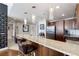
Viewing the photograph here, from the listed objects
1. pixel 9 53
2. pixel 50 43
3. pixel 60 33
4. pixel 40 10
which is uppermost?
pixel 40 10

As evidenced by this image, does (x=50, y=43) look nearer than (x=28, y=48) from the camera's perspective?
Yes

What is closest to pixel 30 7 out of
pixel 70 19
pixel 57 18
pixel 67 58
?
pixel 57 18

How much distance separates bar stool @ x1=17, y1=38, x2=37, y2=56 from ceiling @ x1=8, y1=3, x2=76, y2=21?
1.38 ft

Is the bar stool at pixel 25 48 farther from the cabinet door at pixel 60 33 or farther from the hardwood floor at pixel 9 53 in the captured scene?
the cabinet door at pixel 60 33

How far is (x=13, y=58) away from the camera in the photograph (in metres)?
1.74

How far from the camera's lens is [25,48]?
2.07 metres

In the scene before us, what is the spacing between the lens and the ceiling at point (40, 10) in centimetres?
177

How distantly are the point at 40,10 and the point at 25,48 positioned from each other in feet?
2.51

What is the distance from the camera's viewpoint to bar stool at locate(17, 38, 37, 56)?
1896 mm

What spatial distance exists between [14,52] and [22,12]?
66 cm

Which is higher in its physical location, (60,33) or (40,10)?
(40,10)

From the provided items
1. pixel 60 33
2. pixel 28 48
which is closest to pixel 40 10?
pixel 60 33

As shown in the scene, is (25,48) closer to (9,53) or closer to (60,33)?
(9,53)

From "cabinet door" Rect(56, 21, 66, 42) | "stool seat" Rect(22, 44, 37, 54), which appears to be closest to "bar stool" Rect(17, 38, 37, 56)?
"stool seat" Rect(22, 44, 37, 54)
